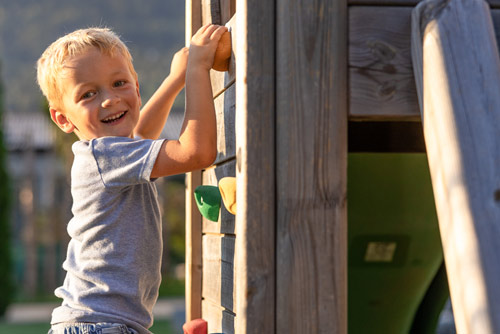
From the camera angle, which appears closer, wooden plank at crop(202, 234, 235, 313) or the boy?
the boy

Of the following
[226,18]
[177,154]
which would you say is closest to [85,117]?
[177,154]

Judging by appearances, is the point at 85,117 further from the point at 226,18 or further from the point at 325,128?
the point at 325,128

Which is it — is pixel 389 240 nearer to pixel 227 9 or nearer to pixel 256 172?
pixel 227 9

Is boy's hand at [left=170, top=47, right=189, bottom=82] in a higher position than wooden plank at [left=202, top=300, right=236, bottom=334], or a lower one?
higher

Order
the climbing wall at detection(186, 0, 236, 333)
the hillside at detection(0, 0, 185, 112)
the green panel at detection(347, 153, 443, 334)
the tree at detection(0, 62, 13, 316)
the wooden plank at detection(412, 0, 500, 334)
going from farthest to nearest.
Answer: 1. the hillside at detection(0, 0, 185, 112)
2. the tree at detection(0, 62, 13, 316)
3. the green panel at detection(347, 153, 443, 334)
4. the climbing wall at detection(186, 0, 236, 333)
5. the wooden plank at detection(412, 0, 500, 334)

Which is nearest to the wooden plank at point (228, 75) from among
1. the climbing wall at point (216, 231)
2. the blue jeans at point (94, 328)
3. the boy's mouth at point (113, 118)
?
the climbing wall at point (216, 231)

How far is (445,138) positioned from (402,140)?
120 centimetres

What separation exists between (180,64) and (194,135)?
2.19ft

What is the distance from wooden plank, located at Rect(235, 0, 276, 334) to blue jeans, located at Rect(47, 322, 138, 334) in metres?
0.50

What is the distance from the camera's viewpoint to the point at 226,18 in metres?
2.42

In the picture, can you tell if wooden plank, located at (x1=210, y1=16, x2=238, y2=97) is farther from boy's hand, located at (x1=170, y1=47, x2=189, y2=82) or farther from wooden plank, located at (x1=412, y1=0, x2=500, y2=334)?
wooden plank, located at (x1=412, y1=0, x2=500, y2=334)

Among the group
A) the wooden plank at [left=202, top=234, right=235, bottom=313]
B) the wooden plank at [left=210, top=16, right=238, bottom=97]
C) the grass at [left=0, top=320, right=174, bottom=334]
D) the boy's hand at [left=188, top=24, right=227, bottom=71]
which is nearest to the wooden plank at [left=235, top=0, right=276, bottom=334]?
the wooden plank at [left=210, top=16, right=238, bottom=97]

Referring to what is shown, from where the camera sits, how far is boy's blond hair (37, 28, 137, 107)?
217cm

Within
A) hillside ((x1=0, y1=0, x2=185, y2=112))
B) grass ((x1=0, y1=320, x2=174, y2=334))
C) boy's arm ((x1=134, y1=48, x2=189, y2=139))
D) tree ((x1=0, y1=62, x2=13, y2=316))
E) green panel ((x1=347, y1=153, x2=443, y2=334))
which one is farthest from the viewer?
hillside ((x1=0, y1=0, x2=185, y2=112))
